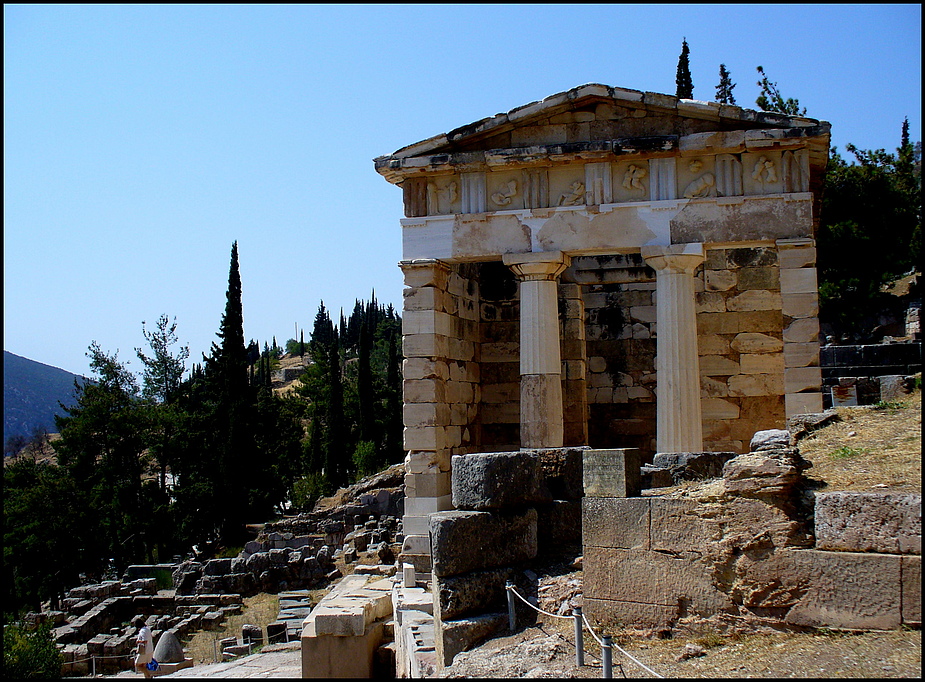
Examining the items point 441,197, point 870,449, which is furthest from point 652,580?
point 441,197

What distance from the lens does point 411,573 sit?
14.3 meters

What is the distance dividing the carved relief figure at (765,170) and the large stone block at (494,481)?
7.84 meters

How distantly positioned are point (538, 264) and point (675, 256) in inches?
91.3

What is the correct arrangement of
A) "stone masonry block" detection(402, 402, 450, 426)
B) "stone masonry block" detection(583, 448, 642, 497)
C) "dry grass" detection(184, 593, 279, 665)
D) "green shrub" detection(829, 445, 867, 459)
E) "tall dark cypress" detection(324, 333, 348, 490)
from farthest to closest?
"tall dark cypress" detection(324, 333, 348, 490), "dry grass" detection(184, 593, 279, 665), "stone masonry block" detection(402, 402, 450, 426), "green shrub" detection(829, 445, 867, 459), "stone masonry block" detection(583, 448, 642, 497)

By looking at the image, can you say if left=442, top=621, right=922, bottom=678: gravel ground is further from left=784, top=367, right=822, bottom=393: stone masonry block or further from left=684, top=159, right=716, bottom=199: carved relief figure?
left=684, top=159, right=716, bottom=199: carved relief figure

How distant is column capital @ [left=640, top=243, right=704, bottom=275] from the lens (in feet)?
50.9

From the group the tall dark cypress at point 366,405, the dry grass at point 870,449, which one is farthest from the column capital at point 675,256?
the tall dark cypress at point 366,405

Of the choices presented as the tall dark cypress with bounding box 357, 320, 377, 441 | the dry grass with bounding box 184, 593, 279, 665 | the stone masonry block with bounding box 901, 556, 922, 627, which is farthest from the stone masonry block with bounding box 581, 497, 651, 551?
the tall dark cypress with bounding box 357, 320, 377, 441

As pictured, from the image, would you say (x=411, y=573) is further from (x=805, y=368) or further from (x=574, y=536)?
(x=805, y=368)

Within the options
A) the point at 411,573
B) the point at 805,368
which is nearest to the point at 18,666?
the point at 411,573

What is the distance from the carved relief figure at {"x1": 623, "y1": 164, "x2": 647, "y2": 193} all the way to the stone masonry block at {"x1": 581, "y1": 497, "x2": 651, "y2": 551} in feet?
27.9

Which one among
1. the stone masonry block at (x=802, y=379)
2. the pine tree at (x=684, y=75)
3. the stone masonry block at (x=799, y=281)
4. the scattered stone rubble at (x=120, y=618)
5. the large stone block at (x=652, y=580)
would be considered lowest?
the scattered stone rubble at (x=120, y=618)

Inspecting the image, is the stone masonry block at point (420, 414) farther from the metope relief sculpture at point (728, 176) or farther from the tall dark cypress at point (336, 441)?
the tall dark cypress at point (336, 441)

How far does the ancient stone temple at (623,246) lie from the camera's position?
1541cm
